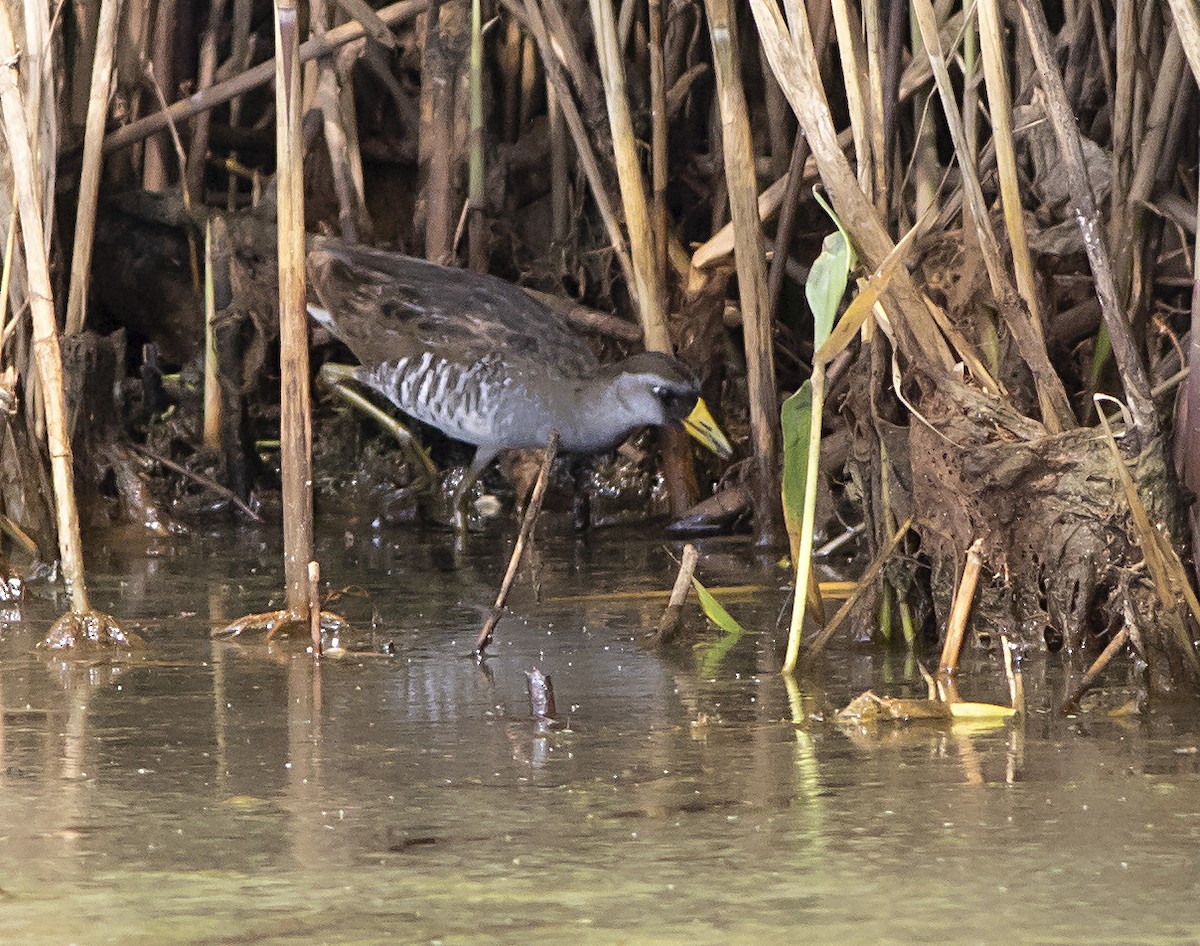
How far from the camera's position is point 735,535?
5.64m

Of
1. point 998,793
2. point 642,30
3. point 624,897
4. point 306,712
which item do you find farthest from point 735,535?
point 624,897

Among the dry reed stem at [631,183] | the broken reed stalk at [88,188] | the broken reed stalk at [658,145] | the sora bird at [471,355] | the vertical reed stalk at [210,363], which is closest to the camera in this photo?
the dry reed stem at [631,183]

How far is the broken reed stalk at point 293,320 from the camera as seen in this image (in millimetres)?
3656

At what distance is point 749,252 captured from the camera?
5070mm

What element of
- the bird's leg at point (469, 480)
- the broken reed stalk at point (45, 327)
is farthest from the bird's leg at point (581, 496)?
the broken reed stalk at point (45, 327)

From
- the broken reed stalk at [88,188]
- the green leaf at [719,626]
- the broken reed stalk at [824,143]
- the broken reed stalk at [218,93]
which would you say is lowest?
the green leaf at [719,626]

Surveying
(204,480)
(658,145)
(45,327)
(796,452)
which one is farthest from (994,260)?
(204,480)

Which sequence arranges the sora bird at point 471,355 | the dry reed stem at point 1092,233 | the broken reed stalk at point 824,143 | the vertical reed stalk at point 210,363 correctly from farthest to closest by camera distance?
the vertical reed stalk at point 210,363, the sora bird at point 471,355, the broken reed stalk at point 824,143, the dry reed stem at point 1092,233

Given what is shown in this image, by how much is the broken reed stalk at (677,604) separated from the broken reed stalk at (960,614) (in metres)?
0.57

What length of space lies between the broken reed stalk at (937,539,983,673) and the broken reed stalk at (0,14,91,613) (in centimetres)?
175

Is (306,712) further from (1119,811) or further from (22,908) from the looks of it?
(1119,811)

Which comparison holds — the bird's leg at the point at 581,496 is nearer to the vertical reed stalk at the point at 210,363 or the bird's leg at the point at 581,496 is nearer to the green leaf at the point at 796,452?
the vertical reed stalk at the point at 210,363

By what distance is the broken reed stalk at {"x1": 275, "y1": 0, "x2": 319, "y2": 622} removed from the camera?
3.66 m

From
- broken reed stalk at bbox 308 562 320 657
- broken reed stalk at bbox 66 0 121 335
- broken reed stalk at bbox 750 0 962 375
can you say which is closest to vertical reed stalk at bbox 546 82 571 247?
broken reed stalk at bbox 66 0 121 335
